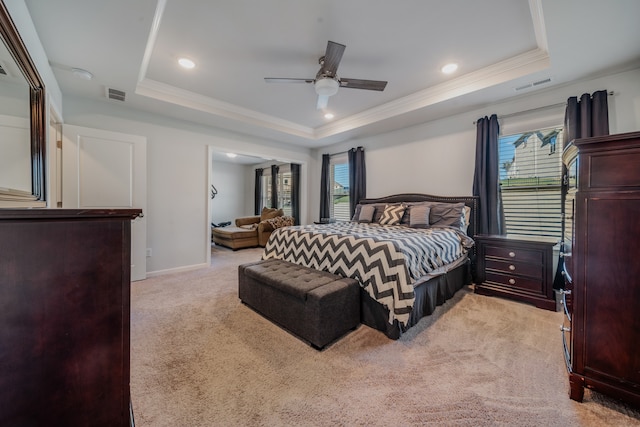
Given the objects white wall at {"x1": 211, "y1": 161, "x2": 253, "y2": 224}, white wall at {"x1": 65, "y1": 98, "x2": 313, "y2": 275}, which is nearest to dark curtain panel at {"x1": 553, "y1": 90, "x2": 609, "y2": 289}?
white wall at {"x1": 65, "y1": 98, "x2": 313, "y2": 275}

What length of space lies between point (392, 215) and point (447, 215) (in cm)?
78

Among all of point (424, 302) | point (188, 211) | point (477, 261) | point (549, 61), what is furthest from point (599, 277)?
point (188, 211)

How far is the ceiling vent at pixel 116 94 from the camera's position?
3078mm

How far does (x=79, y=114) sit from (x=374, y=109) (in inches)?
160

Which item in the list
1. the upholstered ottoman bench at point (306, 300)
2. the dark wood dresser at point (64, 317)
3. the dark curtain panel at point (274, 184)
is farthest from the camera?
the dark curtain panel at point (274, 184)

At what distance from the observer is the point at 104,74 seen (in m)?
2.72

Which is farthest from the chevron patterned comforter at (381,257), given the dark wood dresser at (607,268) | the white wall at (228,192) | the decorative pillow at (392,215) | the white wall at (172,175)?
the white wall at (228,192)

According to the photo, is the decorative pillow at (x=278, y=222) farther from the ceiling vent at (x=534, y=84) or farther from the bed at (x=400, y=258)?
the ceiling vent at (x=534, y=84)

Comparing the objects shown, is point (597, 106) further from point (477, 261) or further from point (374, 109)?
point (374, 109)

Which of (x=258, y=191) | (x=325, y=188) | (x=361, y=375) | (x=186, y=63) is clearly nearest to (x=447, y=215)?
(x=361, y=375)

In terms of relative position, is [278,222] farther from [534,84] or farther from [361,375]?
[534,84]

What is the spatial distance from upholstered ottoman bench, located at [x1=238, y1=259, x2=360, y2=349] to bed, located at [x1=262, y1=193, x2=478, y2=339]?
15 centimetres

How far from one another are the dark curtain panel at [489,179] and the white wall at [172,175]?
4033mm

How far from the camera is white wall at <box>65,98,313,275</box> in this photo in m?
3.54
